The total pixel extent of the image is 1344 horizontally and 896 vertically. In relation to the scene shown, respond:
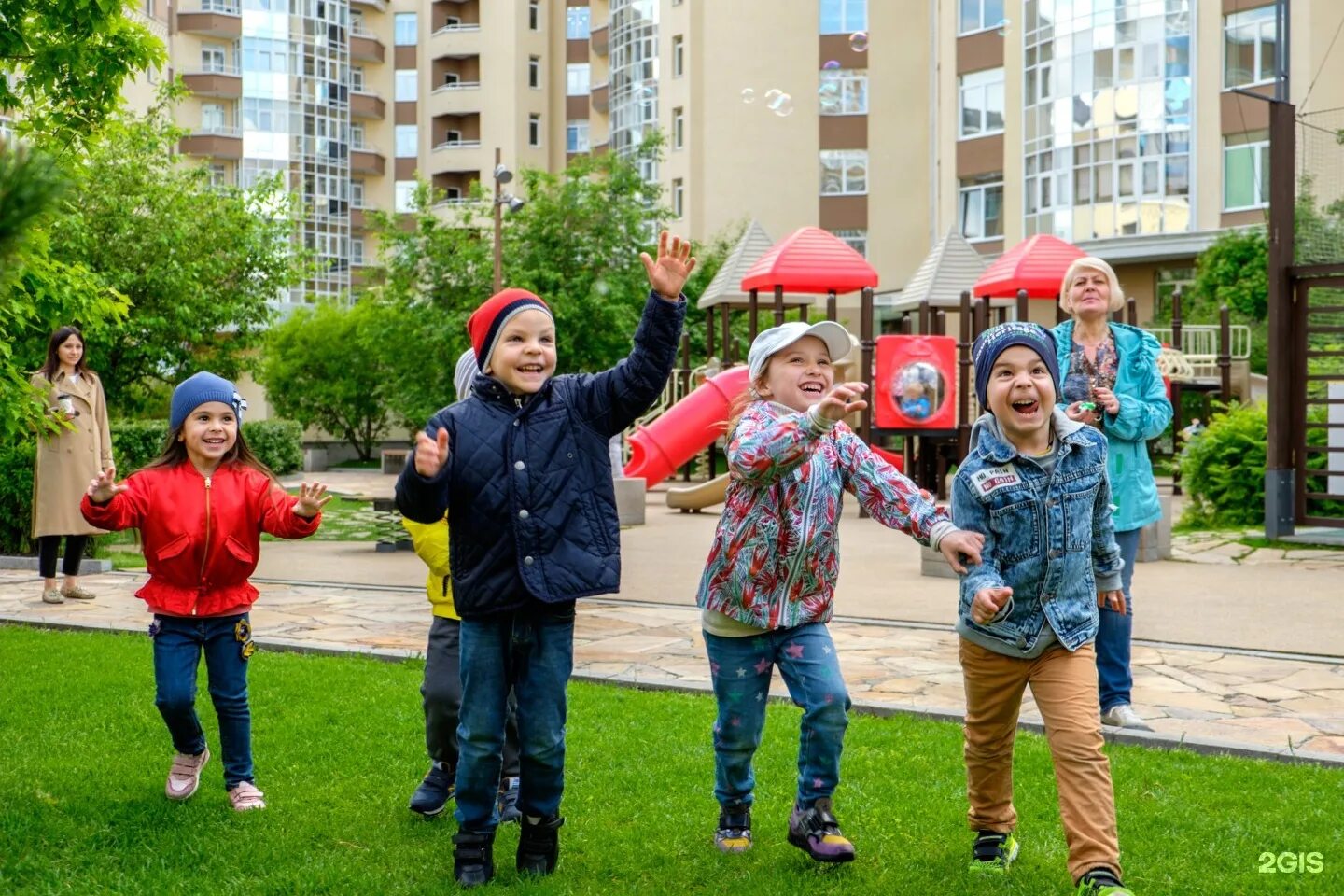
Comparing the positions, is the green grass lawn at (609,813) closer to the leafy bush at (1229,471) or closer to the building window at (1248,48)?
the leafy bush at (1229,471)

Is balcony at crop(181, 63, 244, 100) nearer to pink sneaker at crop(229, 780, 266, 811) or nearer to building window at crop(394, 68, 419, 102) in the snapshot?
building window at crop(394, 68, 419, 102)

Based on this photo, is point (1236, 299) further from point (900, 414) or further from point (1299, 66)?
point (900, 414)

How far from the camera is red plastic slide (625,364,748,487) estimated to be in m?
19.8

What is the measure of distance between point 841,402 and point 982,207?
39.1 metres

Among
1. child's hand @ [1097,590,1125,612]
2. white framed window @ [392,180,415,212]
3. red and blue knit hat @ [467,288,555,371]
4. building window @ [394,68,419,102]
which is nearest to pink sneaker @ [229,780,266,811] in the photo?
red and blue knit hat @ [467,288,555,371]

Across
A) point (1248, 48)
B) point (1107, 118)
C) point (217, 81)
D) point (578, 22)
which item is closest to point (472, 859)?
point (1248, 48)

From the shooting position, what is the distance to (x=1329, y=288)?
546 inches

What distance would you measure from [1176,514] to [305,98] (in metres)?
50.0

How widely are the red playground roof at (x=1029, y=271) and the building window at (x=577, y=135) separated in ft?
130

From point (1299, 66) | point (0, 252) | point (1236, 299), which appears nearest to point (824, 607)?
point (0, 252)

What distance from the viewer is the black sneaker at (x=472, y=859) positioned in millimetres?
4230

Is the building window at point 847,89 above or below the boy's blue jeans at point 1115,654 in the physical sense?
above

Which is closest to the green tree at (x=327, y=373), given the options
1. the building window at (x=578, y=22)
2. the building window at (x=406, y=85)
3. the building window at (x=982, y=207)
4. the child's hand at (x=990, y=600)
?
the building window at (x=982, y=207)

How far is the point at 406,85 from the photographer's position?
214 ft
